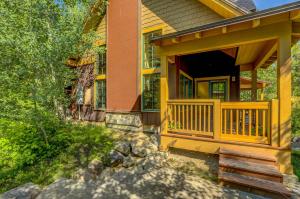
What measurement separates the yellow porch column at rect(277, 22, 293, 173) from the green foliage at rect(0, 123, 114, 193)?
→ 460cm

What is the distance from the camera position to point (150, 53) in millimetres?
8109

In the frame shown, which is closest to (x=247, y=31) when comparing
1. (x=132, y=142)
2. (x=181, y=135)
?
(x=181, y=135)

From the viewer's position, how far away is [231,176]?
151 inches

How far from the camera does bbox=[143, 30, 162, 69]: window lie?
7887 mm

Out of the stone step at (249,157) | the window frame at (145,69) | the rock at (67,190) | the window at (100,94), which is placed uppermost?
the window frame at (145,69)

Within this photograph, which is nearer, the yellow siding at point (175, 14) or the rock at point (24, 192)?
the rock at point (24, 192)

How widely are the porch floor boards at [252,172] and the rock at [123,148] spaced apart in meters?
2.87

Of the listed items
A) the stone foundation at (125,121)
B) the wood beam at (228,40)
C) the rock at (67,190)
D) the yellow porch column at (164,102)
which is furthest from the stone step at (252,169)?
the stone foundation at (125,121)

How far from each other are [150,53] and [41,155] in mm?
5613

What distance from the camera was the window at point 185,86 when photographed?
8008mm

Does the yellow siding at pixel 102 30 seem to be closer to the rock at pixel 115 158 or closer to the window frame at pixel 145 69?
the window frame at pixel 145 69

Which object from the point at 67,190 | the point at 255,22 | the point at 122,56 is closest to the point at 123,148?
the point at 67,190

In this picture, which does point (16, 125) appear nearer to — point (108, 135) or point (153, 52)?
point (108, 135)

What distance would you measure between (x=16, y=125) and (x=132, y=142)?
13.0ft
